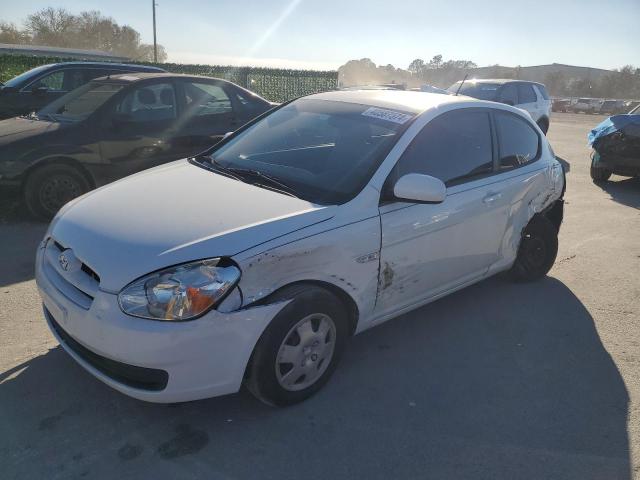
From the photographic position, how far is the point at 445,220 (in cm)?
331

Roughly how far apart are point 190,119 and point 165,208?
12.6 feet

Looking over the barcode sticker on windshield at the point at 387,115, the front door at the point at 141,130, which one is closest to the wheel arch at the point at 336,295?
the barcode sticker on windshield at the point at 387,115

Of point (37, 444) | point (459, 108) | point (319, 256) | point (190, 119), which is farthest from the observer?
point (190, 119)

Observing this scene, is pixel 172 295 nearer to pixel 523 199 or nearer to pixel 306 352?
pixel 306 352

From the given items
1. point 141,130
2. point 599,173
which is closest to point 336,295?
point 141,130

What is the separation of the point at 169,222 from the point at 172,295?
0.48 metres

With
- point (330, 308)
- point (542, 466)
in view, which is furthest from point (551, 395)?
point (330, 308)

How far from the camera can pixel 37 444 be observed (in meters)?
2.37

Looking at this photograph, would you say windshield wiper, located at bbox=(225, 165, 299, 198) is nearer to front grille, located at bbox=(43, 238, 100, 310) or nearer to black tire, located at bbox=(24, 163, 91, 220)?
front grille, located at bbox=(43, 238, 100, 310)

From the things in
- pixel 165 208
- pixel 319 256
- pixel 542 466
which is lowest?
pixel 542 466

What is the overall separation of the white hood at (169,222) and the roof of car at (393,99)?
45.2 inches

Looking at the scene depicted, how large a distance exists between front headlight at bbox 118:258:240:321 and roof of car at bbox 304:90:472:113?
6.19 feet

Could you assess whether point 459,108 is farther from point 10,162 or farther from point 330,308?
point 10,162

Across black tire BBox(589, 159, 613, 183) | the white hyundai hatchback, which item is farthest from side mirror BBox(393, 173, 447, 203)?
black tire BBox(589, 159, 613, 183)
